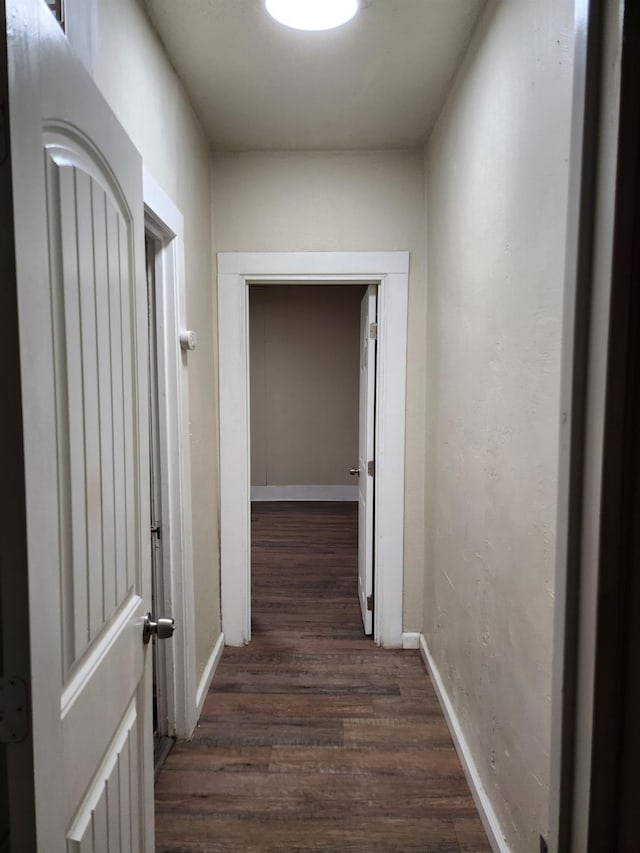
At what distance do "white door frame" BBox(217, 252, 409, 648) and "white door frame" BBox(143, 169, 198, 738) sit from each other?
0.64 meters

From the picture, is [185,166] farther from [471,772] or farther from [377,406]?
[471,772]

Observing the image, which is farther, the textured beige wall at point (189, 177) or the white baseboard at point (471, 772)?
the white baseboard at point (471, 772)

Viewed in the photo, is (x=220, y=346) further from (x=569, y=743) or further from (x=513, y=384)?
(x=569, y=743)

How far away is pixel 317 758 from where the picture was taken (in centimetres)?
203

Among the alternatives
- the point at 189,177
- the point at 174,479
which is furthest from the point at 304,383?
the point at 174,479

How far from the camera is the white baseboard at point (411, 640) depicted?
287 cm

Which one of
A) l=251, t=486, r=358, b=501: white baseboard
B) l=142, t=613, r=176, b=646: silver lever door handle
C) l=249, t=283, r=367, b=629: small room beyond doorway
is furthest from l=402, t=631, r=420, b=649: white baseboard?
l=251, t=486, r=358, b=501: white baseboard

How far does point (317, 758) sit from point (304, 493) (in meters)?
4.33

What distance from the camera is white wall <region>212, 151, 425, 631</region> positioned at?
2676 millimetres

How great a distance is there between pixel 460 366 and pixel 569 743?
155 cm

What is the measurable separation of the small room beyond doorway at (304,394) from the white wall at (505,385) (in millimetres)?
3770

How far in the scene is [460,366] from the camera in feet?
6.66

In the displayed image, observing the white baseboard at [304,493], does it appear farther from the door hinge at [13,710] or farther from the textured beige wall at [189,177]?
the door hinge at [13,710]

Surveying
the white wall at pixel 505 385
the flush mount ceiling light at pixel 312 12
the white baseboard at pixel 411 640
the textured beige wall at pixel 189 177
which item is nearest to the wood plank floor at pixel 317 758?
the white baseboard at pixel 411 640
